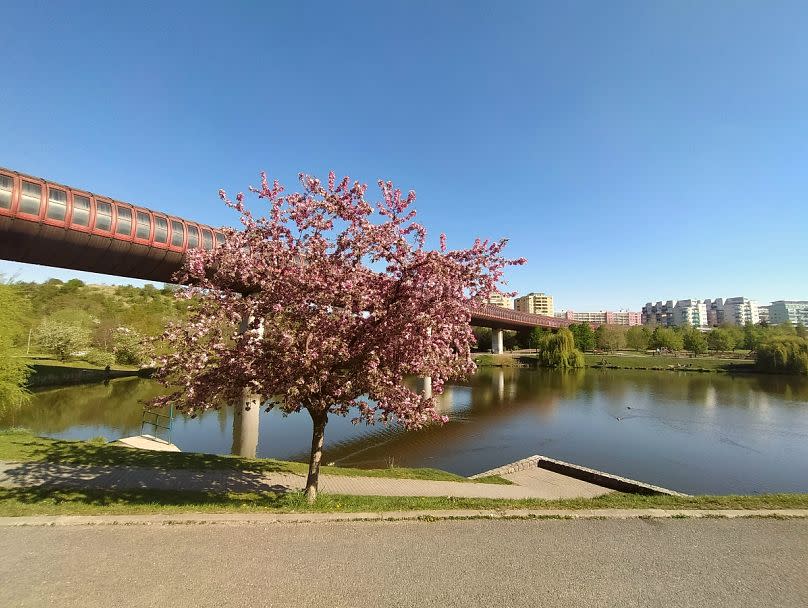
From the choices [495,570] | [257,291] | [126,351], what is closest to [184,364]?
[257,291]

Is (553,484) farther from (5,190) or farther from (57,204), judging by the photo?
(5,190)

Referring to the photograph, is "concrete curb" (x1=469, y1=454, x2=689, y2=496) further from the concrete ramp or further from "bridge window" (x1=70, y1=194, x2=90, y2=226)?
"bridge window" (x1=70, y1=194, x2=90, y2=226)

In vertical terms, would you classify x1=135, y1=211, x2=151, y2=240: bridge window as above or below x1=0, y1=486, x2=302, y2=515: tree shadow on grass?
above

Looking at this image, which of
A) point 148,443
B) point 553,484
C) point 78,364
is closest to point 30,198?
point 148,443

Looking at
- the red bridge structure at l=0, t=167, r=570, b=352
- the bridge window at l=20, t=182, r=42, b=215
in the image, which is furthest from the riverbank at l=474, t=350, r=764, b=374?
the bridge window at l=20, t=182, r=42, b=215

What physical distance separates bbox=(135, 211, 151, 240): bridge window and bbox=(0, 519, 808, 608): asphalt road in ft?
71.1

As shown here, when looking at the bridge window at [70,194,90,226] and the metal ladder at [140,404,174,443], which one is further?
the metal ladder at [140,404,174,443]

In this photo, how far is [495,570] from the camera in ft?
22.7

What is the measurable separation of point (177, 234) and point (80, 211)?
507cm

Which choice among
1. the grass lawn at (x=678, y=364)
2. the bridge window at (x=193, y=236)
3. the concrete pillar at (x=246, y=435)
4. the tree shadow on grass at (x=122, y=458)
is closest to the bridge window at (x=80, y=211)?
the bridge window at (x=193, y=236)

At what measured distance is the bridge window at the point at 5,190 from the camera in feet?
69.9

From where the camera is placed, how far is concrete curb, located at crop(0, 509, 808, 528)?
27.8 ft

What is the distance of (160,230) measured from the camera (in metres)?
26.7

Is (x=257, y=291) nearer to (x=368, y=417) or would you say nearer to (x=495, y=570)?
(x=368, y=417)
